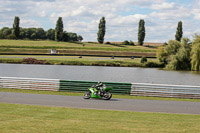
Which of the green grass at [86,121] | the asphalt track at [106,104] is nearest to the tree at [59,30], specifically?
the asphalt track at [106,104]

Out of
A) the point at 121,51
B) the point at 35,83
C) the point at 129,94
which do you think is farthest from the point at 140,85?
the point at 121,51

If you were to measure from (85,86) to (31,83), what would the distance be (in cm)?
457

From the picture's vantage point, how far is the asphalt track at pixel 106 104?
19047 millimetres

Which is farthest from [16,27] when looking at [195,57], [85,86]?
[85,86]

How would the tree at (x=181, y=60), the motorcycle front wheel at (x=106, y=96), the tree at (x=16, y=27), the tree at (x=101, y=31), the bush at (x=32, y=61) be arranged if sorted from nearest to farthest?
1. the motorcycle front wheel at (x=106, y=96)
2. the tree at (x=181, y=60)
3. the bush at (x=32, y=61)
4. the tree at (x=16, y=27)
5. the tree at (x=101, y=31)

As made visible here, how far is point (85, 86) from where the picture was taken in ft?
87.9

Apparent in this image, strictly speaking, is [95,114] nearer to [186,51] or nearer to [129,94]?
[129,94]

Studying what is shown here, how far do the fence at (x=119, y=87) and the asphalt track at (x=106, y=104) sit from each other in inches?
139

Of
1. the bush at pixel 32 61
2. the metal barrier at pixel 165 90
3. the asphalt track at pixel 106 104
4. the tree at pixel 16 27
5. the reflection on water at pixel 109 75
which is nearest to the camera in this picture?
Answer: the asphalt track at pixel 106 104

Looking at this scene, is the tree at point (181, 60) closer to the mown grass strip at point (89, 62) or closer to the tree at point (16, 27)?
the mown grass strip at point (89, 62)

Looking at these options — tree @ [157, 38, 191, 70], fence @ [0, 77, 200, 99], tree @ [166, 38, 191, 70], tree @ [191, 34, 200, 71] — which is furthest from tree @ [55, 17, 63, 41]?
fence @ [0, 77, 200, 99]

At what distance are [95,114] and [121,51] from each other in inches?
4480

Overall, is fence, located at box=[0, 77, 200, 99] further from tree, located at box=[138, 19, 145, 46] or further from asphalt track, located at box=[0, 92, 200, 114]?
tree, located at box=[138, 19, 145, 46]

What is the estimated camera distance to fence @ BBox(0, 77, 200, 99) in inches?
1008
